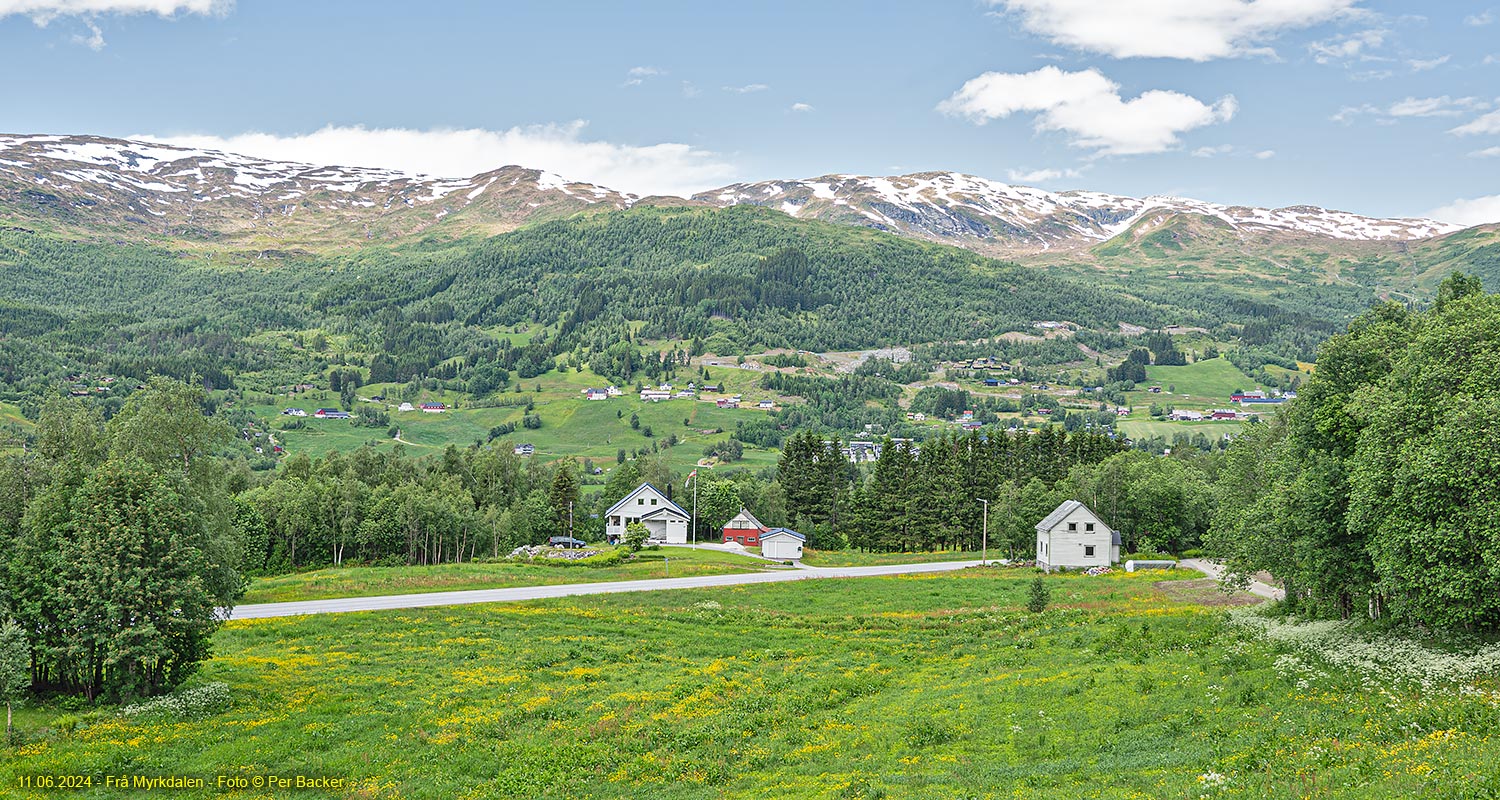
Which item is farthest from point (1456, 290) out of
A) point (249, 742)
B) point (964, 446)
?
point (964, 446)

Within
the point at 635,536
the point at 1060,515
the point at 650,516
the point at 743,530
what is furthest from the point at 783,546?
the point at 1060,515

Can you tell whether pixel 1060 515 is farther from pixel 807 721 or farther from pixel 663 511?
pixel 807 721

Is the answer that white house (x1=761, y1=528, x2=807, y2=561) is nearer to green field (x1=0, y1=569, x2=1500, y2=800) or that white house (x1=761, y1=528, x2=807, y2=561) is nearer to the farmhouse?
the farmhouse

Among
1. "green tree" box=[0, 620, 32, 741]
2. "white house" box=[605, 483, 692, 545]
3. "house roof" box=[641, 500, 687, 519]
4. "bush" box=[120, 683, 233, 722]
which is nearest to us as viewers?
"green tree" box=[0, 620, 32, 741]

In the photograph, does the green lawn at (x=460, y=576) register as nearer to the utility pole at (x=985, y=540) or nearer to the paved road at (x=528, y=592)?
the paved road at (x=528, y=592)

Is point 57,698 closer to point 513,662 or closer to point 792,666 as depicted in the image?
point 513,662

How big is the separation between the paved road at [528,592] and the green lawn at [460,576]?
2224 millimetres

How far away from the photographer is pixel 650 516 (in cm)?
12812

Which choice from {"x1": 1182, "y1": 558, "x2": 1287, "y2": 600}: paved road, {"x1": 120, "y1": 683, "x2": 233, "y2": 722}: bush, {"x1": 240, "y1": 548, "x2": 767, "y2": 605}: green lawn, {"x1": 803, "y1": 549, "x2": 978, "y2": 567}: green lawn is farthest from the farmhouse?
{"x1": 120, "y1": 683, "x2": 233, "y2": 722}: bush

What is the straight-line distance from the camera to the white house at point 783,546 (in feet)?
345

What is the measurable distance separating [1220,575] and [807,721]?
4225cm

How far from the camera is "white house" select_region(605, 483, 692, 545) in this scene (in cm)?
12788

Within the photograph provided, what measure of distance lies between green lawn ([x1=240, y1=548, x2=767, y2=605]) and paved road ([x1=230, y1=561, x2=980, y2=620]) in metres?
2.22

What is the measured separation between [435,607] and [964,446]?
81.7 metres
